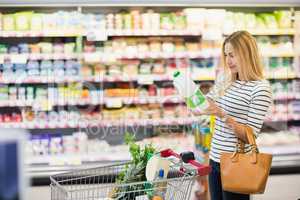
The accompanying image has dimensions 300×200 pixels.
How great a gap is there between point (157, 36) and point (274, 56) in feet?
3.76

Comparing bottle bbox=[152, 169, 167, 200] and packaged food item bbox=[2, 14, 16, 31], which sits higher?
packaged food item bbox=[2, 14, 16, 31]

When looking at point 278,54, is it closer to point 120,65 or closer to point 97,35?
point 120,65

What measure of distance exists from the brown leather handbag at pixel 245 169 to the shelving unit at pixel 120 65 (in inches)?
68.0

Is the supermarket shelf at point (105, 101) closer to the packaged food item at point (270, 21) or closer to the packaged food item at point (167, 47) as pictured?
the packaged food item at point (167, 47)

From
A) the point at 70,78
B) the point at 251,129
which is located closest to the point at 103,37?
the point at 70,78

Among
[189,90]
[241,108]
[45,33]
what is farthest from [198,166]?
[45,33]

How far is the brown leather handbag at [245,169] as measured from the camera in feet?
8.89

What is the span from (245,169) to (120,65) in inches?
85.0

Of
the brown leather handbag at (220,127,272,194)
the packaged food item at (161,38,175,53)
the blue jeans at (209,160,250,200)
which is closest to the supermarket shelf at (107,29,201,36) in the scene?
the packaged food item at (161,38,175,53)

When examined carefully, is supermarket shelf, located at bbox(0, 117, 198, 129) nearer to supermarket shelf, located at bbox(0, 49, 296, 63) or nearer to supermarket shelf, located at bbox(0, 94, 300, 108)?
supermarket shelf, located at bbox(0, 94, 300, 108)

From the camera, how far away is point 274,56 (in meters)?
4.79

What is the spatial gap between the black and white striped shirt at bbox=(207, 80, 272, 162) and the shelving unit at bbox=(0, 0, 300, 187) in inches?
61.5

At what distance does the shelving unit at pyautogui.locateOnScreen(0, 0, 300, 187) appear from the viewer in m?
4.39

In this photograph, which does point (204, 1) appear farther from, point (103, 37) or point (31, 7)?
point (31, 7)
